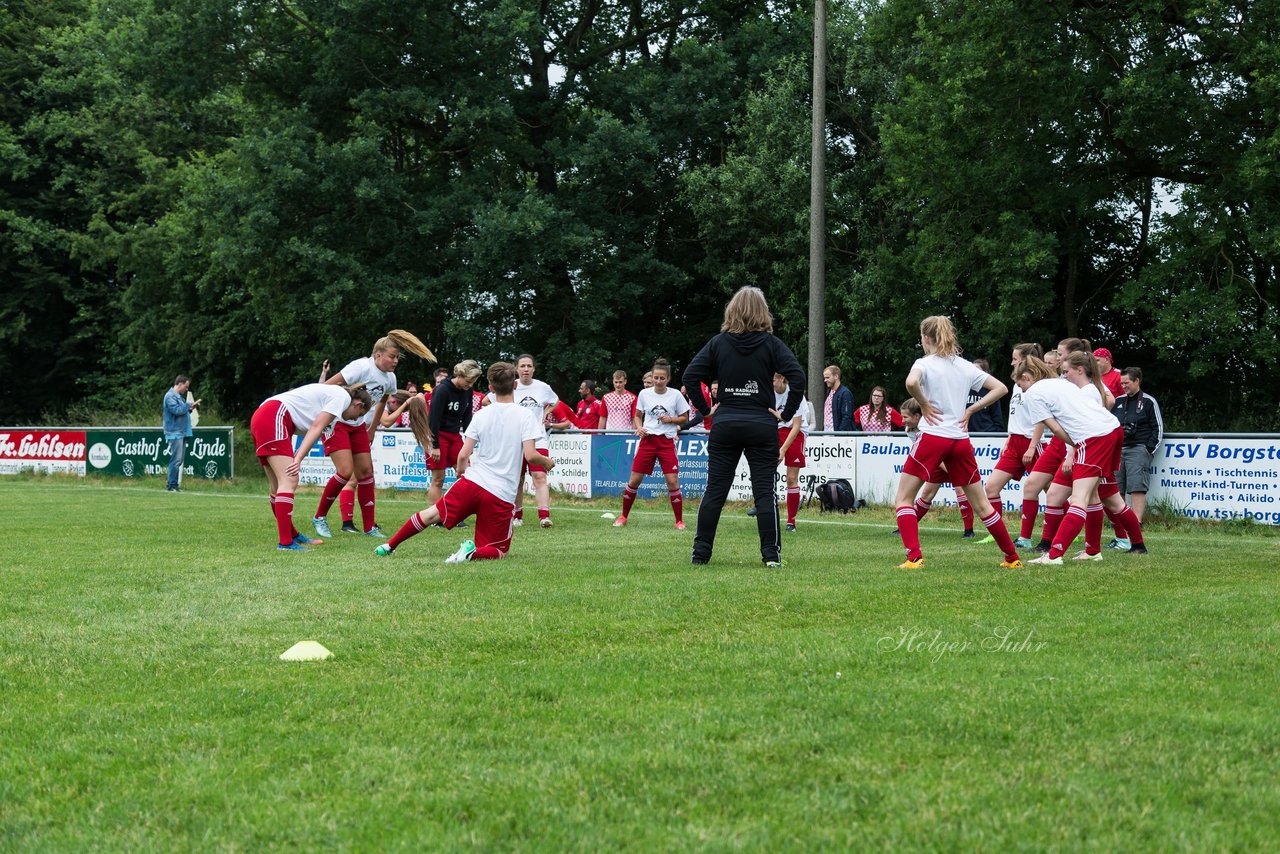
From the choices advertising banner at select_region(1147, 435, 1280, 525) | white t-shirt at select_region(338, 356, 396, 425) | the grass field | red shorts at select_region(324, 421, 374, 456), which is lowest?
the grass field

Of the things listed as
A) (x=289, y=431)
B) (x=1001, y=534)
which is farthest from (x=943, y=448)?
(x=289, y=431)

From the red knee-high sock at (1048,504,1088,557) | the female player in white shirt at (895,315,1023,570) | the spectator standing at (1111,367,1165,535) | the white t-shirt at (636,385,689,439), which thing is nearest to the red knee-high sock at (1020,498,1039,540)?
the red knee-high sock at (1048,504,1088,557)

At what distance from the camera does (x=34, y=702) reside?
17.3 ft

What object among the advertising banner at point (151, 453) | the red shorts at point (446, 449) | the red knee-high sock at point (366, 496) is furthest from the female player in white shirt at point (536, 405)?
→ the advertising banner at point (151, 453)

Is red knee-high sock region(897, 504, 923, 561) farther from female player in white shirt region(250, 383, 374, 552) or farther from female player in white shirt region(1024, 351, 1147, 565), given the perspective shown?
female player in white shirt region(250, 383, 374, 552)

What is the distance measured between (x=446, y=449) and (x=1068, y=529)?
7.54 m

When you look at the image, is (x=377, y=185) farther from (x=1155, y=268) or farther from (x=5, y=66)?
(x=5, y=66)

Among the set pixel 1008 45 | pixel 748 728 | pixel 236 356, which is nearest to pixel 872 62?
pixel 1008 45

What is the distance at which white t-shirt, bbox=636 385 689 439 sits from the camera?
15.5m

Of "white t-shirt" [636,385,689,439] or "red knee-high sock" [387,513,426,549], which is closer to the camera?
"red knee-high sock" [387,513,426,549]

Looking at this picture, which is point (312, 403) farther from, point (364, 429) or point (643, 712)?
point (643, 712)

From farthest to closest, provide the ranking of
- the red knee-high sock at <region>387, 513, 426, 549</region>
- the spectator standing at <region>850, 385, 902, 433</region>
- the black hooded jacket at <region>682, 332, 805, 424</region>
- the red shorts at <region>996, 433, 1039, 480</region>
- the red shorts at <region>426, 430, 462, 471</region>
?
the spectator standing at <region>850, 385, 902, 433</region> < the red shorts at <region>426, 430, 462, 471</region> < the red shorts at <region>996, 433, 1039, 480</region> < the red knee-high sock at <region>387, 513, 426, 549</region> < the black hooded jacket at <region>682, 332, 805, 424</region>

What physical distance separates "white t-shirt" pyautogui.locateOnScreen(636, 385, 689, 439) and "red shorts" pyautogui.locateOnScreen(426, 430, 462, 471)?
7.18 feet

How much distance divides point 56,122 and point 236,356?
10690mm
